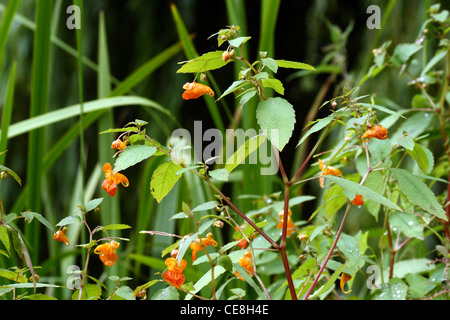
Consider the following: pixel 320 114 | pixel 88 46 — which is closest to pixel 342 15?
pixel 320 114

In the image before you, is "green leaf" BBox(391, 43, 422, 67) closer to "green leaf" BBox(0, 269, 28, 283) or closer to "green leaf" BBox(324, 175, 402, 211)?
"green leaf" BBox(324, 175, 402, 211)

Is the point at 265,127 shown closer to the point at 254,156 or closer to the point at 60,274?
the point at 254,156

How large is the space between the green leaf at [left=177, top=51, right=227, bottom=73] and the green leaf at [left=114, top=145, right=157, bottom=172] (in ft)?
0.25

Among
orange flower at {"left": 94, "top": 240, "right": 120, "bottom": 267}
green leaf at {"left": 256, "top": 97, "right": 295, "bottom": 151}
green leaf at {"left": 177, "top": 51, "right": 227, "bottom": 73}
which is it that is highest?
green leaf at {"left": 177, "top": 51, "right": 227, "bottom": 73}

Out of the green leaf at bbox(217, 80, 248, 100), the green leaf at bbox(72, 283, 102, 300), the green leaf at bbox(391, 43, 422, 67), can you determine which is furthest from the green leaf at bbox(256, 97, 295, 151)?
the green leaf at bbox(391, 43, 422, 67)

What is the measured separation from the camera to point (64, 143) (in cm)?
82

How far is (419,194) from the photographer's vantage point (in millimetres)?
457

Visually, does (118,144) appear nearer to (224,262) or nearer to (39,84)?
(224,262)

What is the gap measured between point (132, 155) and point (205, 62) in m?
0.11

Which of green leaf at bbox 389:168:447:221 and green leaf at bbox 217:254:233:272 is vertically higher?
green leaf at bbox 389:168:447:221

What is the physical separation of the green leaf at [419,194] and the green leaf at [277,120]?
120 millimetres

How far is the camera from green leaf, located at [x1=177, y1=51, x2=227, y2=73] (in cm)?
45

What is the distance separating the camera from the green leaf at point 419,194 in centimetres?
45

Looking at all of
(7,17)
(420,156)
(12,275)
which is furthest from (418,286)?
(7,17)
